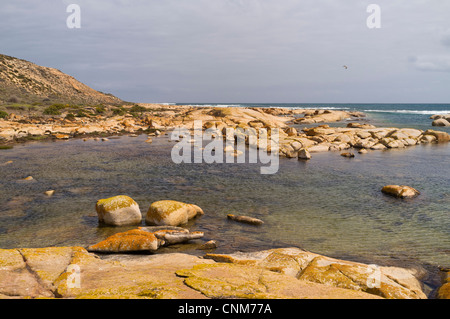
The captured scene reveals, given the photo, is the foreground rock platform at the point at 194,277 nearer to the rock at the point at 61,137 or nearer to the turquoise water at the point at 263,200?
the turquoise water at the point at 263,200

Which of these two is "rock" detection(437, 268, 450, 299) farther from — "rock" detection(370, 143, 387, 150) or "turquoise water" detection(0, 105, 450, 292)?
"rock" detection(370, 143, 387, 150)

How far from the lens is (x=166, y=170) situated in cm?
2834

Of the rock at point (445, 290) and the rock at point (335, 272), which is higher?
the rock at point (335, 272)

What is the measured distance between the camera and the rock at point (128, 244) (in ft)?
37.7

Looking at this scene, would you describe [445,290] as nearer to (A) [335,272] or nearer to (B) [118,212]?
(A) [335,272]

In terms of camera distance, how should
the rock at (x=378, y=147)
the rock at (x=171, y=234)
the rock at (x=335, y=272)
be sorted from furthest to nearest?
the rock at (x=378, y=147) < the rock at (x=171, y=234) < the rock at (x=335, y=272)

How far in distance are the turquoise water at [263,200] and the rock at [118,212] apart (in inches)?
19.5

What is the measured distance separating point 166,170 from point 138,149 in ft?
45.8

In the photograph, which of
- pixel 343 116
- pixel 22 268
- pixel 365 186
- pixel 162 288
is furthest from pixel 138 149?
pixel 343 116

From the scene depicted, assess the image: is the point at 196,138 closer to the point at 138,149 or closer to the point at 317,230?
the point at 138,149

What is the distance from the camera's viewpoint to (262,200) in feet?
62.9

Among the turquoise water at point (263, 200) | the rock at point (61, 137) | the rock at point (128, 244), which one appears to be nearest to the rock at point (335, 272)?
the turquoise water at point (263, 200)

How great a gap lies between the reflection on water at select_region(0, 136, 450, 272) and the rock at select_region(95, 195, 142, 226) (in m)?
0.47

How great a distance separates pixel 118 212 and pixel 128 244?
11.5 ft
